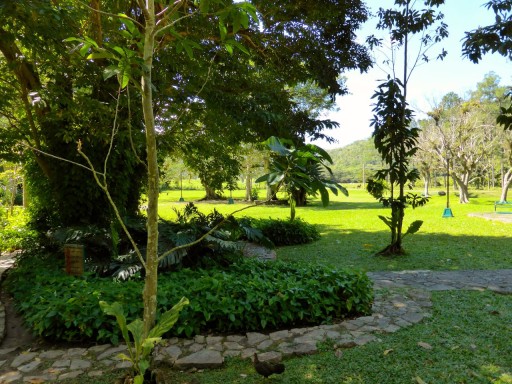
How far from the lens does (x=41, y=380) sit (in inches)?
107

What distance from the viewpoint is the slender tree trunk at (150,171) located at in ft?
6.45

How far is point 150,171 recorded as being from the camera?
2119 millimetres

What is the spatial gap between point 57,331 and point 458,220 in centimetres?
1356

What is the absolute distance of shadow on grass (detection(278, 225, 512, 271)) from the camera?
6652 millimetres

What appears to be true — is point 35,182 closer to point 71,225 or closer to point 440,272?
point 71,225

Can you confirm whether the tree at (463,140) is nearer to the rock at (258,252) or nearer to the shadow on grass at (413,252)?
the shadow on grass at (413,252)

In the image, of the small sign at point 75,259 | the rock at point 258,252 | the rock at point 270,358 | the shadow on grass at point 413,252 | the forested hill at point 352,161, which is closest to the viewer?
the rock at point 270,358

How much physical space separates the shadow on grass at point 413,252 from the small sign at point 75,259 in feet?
13.5

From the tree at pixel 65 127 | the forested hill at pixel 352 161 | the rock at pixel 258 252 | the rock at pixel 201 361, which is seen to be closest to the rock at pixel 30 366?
the rock at pixel 201 361

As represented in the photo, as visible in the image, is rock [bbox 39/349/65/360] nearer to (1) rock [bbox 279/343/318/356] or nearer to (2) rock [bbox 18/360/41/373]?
(2) rock [bbox 18/360/41/373]

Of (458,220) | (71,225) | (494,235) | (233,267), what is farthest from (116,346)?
(458,220)

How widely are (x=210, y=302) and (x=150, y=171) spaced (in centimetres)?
188

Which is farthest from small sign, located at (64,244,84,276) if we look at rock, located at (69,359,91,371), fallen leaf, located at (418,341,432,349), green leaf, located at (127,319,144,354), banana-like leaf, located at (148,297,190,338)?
fallen leaf, located at (418,341,432,349)

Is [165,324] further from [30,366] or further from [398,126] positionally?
[398,126]
